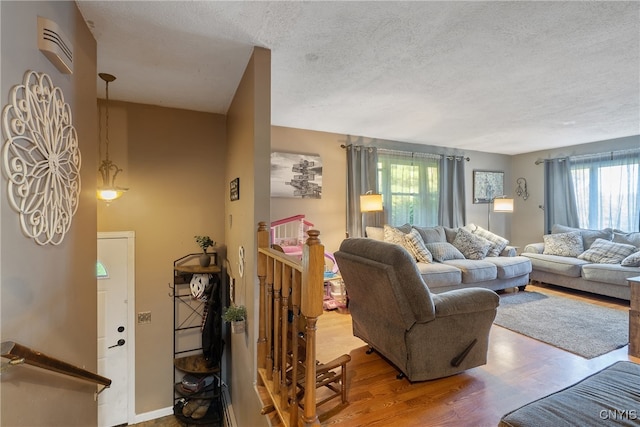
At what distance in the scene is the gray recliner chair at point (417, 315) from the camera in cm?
203

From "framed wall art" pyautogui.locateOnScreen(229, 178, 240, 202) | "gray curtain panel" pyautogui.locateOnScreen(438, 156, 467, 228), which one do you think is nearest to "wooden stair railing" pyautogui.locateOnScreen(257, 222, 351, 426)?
"framed wall art" pyautogui.locateOnScreen(229, 178, 240, 202)

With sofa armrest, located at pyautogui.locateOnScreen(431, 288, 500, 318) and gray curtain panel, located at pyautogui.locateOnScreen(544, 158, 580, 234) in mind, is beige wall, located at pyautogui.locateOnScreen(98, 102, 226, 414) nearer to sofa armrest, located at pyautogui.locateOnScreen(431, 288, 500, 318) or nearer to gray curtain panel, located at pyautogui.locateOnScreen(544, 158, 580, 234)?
sofa armrest, located at pyautogui.locateOnScreen(431, 288, 500, 318)

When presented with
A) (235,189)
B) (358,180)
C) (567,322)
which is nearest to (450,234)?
(358,180)

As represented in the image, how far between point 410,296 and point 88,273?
211cm

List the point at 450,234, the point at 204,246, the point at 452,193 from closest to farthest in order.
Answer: the point at 204,246 < the point at 450,234 < the point at 452,193

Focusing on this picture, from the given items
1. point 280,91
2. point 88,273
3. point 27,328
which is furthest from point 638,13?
point 88,273

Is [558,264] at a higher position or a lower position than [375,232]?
lower

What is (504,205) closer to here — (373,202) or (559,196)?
(559,196)

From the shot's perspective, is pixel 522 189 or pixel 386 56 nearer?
pixel 386 56

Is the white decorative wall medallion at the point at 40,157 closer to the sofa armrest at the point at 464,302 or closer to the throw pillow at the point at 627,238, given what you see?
the sofa armrest at the point at 464,302

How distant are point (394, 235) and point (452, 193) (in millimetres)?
1948

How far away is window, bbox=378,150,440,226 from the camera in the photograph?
5148mm

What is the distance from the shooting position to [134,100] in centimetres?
309

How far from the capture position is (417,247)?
4.48 meters
